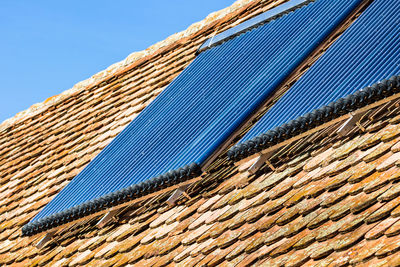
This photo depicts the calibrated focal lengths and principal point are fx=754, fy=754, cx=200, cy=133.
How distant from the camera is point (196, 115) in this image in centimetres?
803

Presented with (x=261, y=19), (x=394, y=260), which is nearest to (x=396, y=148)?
(x=394, y=260)

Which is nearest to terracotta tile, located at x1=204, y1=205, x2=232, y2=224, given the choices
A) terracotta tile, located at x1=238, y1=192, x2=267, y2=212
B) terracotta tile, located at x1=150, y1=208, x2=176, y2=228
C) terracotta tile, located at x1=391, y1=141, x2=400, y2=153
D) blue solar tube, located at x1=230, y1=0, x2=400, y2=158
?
terracotta tile, located at x1=238, y1=192, x2=267, y2=212

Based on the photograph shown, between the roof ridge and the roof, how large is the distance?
31.6 inches

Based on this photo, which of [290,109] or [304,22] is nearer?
[290,109]

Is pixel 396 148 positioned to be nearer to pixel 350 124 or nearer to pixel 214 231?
pixel 350 124

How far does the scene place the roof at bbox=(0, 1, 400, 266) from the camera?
5.12 meters

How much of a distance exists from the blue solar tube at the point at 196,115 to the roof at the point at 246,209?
0.36 meters

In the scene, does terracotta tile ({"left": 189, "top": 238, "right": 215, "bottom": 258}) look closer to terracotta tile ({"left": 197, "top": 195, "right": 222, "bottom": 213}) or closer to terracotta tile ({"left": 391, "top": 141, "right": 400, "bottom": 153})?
terracotta tile ({"left": 197, "top": 195, "right": 222, "bottom": 213})

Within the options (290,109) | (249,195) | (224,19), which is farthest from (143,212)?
(224,19)

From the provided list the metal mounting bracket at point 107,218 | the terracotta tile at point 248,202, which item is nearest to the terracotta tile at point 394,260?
the terracotta tile at point 248,202

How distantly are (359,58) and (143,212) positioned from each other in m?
2.78

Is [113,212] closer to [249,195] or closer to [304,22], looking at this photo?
[249,195]

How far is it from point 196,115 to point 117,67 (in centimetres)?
502

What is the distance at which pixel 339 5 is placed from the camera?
8102mm
